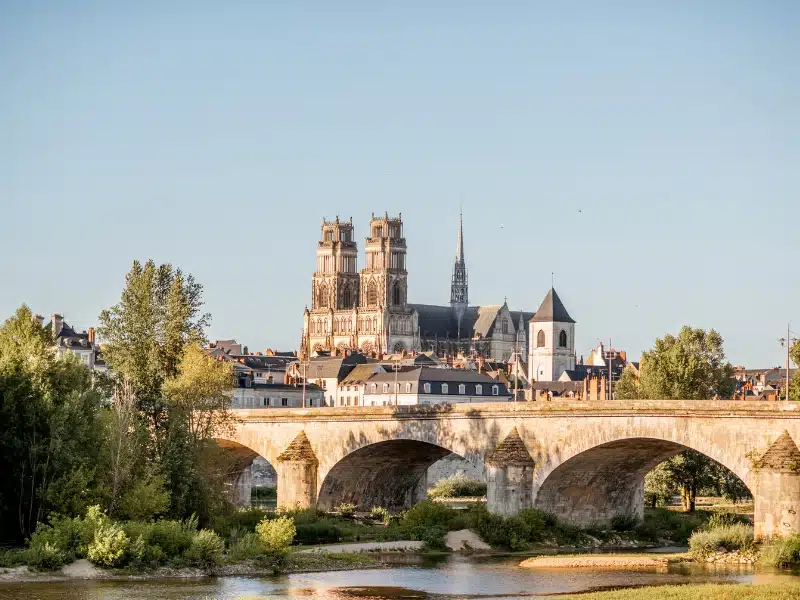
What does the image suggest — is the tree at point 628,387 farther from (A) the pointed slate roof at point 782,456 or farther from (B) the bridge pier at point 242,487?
(A) the pointed slate roof at point 782,456

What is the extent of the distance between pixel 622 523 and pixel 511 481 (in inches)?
234

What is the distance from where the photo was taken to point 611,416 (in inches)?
2596

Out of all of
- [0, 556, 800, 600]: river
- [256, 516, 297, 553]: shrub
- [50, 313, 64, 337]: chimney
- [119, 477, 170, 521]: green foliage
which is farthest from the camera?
[50, 313, 64, 337]: chimney

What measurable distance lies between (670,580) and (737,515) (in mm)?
21050

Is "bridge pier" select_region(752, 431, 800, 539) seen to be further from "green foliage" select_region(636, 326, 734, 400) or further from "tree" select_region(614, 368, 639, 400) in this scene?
"tree" select_region(614, 368, 639, 400)

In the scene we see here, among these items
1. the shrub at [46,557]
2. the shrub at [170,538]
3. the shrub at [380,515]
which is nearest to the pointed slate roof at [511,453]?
the shrub at [380,515]

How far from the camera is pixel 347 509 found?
3000 inches

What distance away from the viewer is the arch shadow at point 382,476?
253ft

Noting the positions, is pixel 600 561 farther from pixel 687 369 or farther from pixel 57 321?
pixel 57 321

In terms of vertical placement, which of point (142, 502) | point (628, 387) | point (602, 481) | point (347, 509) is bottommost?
point (142, 502)

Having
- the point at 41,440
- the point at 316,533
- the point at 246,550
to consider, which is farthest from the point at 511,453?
the point at 41,440

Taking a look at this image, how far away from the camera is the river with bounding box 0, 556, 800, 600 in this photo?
5003 cm

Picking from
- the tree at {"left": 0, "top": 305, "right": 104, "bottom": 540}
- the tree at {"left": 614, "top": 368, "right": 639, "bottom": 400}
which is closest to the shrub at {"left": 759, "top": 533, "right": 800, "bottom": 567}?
the tree at {"left": 0, "top": 305, "right": 104, "bottom": 540}

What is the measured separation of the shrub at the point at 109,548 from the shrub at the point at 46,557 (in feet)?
2.91
